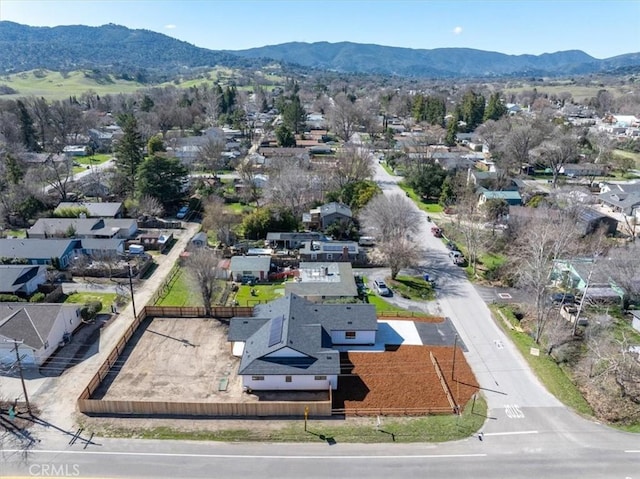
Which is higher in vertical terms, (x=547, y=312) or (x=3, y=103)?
(x=3, y=103)

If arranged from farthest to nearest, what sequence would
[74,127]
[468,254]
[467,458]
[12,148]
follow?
[74,127] < [12,148] < [468,254] < [467,458]

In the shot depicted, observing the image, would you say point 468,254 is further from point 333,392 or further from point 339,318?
point 333,392

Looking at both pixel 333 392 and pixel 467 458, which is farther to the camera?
pixel 333 392

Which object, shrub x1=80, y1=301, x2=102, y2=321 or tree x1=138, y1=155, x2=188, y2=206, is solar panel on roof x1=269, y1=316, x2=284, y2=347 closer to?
shrub x1=80, y1=301, x2=102, y2=321

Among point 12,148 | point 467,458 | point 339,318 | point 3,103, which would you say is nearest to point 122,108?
point 3,103

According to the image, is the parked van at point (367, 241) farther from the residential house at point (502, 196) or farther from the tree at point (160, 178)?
the tree at point (160, 178)

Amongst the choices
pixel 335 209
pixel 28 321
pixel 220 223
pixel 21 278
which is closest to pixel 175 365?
pixel 28 321

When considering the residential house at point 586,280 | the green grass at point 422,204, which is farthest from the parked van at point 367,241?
the residential house at point 586,280

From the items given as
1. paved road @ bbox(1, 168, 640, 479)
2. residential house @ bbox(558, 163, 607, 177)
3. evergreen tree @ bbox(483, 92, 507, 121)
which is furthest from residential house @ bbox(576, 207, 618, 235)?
evergreen tree @ bbox(483, 92, 507, 121)
